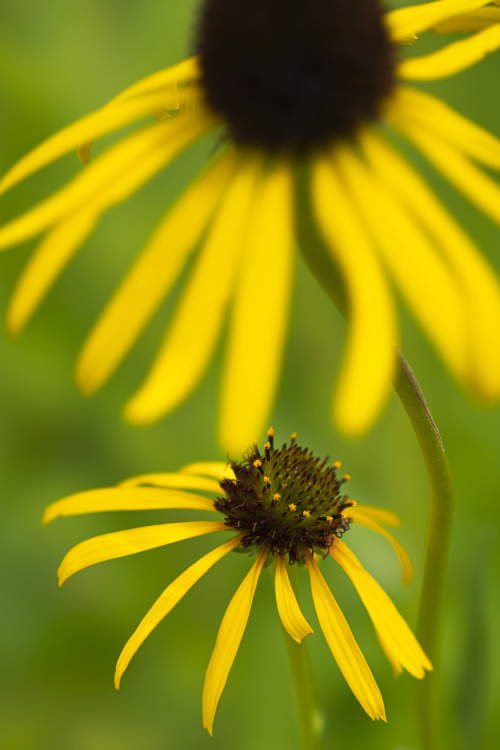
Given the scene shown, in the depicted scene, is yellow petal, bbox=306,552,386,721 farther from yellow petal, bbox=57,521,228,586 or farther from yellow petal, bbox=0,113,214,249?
yellow petal, bbox=0,113,214,249

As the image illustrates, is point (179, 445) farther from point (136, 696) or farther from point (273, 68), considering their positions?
point (273, 68)

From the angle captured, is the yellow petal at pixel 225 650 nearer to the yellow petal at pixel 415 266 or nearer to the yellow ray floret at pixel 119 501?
the yellow ray floret at pixel 119 501

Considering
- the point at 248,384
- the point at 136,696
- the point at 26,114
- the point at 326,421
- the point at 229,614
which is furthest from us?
the point at 26,114

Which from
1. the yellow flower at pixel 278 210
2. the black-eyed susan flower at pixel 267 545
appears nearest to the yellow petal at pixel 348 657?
the black-eyed susan flower at pixel 267 545

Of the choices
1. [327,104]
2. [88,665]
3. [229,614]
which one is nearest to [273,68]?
[327,104]

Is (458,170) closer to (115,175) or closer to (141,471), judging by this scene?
(115,175)

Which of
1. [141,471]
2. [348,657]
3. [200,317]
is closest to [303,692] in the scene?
[348,657]
